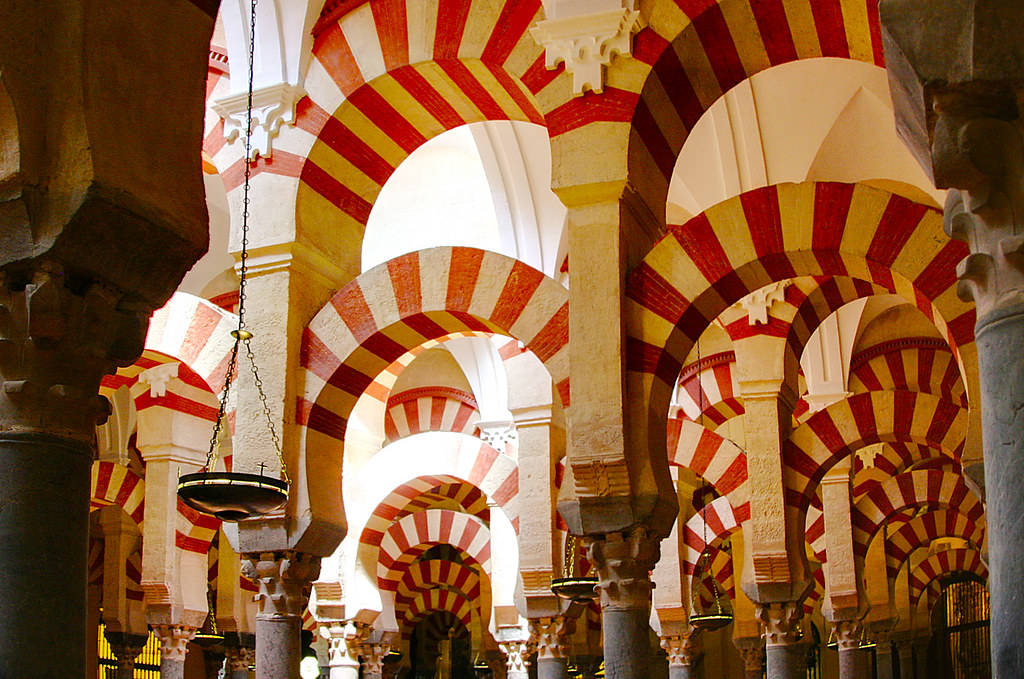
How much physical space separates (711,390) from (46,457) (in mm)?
10513

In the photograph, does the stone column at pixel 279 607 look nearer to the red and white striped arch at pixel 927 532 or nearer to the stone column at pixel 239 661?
the stone column at pixel 239 661

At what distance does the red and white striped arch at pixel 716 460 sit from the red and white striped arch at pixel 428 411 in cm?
421

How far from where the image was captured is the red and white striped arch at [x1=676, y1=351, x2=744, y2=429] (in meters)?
12.7

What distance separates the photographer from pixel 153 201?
3.05 meters

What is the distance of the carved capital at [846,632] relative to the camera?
1084cm

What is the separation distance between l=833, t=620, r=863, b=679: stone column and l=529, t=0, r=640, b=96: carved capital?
6.30 meters

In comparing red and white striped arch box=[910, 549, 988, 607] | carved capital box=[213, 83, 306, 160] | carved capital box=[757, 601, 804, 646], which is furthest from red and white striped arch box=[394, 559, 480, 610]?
carved capital box=[213, 83, 306, 160]

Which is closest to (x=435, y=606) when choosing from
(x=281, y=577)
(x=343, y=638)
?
(x=343, y=638)

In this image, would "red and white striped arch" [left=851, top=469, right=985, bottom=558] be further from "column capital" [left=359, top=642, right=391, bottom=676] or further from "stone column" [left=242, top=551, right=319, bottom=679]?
"stone column" [left=242, top=551, right=319, bottom=679]

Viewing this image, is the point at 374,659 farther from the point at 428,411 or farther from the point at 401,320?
the point at 401,320

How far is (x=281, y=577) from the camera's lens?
274 inches

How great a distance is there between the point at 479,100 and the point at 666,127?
153cm

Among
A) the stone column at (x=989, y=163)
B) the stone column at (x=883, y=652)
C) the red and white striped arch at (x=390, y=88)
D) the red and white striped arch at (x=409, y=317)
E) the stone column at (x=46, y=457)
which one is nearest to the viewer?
the stone column at (x=989, y=163)

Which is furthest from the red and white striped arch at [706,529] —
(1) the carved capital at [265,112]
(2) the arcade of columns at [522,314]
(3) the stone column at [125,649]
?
(1) the carved capital at [265,112]
